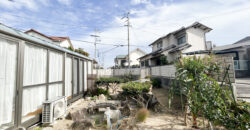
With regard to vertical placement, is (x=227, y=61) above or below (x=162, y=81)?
above

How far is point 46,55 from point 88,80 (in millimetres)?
3510

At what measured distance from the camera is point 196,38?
11.4 meters

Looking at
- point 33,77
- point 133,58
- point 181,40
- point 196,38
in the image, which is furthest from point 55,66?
point 133,58

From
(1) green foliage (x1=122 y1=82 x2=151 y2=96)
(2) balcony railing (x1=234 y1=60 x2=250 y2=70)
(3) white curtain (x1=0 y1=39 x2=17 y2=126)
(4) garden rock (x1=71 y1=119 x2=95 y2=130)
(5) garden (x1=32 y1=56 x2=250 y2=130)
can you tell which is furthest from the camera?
(2) balcony railing (x1=234 y1=60 x2=250 y2=70)

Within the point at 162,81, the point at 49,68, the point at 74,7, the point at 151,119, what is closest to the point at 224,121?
the point at 151,119

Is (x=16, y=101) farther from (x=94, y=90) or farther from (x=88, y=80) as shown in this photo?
(x=88, y=80)

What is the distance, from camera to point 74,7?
7125mm

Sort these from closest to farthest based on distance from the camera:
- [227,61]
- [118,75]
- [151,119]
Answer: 1. [151,119]
2. [227,61]
3. [118,75]

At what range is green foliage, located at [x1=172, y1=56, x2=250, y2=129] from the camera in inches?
62.2

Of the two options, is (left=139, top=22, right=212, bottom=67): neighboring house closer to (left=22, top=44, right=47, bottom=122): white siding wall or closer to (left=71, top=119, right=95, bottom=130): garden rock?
(left=71, top=119, right=95, bottom=130): garden rock

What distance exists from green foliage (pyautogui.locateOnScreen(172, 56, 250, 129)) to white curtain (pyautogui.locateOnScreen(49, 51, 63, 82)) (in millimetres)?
3764

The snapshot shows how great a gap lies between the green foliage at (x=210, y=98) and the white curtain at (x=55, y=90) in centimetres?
375

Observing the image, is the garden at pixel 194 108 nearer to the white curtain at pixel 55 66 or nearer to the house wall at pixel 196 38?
the white curtain at pixel 55 66

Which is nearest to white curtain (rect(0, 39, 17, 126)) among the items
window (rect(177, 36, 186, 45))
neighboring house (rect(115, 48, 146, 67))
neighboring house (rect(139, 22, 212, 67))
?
neighboring house (rect(139, 22, 212, 67))
